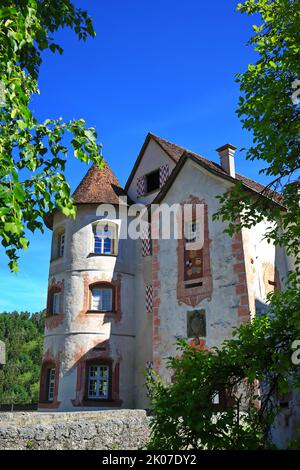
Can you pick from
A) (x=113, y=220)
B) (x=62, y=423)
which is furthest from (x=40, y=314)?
(x=62, y=423)

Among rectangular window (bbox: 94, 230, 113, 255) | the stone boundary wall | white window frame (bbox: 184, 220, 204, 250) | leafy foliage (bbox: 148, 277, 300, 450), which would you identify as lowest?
the stone boundary wall

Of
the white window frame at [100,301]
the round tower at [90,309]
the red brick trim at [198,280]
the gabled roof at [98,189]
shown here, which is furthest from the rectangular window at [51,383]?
the gabled roof at [98,189]

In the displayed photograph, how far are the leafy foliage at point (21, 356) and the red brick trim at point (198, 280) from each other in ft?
176

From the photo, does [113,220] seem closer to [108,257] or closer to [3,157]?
[108,257]

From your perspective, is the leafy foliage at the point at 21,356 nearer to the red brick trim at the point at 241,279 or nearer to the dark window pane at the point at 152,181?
the dark window pane at the point at 152,181

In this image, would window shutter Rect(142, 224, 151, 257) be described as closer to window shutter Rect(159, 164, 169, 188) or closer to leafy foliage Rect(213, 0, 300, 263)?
window shutter Rect(159, 164, 169, 188)

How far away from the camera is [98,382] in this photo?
17.3 metres

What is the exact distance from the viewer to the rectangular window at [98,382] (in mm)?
17188

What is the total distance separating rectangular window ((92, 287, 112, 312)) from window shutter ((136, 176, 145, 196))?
4.92 metres

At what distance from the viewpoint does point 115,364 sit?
58.1 feet

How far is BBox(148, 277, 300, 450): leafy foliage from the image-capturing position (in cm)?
475

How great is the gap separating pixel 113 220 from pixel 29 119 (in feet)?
47.2

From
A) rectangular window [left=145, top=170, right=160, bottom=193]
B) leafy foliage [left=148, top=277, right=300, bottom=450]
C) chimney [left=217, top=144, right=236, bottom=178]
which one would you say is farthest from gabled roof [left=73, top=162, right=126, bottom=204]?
leafy foliage [left=148, top=277, right=300, bottom=450]

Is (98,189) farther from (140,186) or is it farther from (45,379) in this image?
(45,379)
